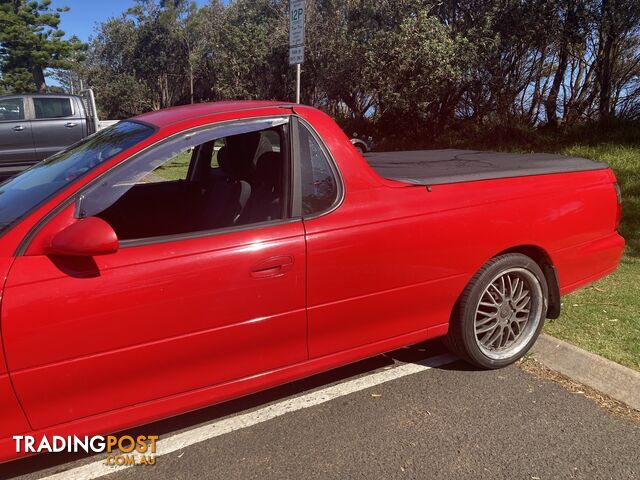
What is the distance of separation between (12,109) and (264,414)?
1157cm

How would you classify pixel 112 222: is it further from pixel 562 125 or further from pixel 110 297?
pixel 562 125

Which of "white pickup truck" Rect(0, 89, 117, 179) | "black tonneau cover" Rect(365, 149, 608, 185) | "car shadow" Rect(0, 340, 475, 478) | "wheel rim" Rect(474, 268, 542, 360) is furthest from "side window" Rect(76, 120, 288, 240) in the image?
"white pickup truck" Rect(0, 89, 117, 179)

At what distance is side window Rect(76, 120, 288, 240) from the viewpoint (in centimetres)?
252

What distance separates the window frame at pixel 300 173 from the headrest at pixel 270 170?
0.13m

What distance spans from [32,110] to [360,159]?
37.3ft

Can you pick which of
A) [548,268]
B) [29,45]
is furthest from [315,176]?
[29,45]

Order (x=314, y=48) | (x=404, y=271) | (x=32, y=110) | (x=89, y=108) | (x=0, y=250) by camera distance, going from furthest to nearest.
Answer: (x=314, y=48)
(x=89, y=108)
(x=32, y=110)
(x=404, y=271)
(x=0, y=250)

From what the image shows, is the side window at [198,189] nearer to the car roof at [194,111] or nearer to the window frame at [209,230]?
the window frame at [209,230]

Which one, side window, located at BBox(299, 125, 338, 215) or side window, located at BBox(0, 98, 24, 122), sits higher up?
side window, located at BBox(0, 98, 24, 122)

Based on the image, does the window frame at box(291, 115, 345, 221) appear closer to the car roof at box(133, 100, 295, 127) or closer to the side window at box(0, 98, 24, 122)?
the car roof at box(133, 100, 295, 127)

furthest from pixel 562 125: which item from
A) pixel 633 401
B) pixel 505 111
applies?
pixel 633 401

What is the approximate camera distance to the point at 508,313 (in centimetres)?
344

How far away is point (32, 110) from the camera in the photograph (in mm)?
11898

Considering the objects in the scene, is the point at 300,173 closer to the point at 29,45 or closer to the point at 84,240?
the point at 84,240
